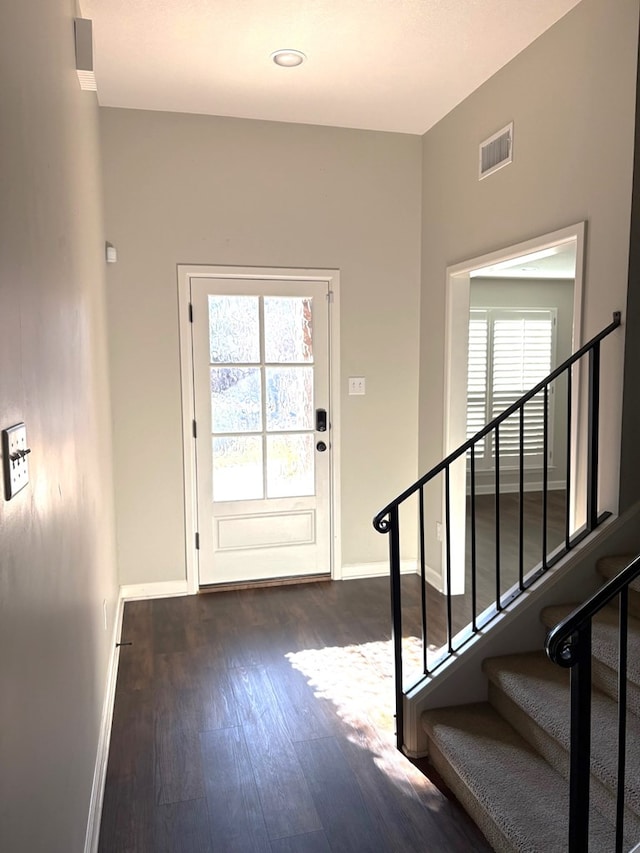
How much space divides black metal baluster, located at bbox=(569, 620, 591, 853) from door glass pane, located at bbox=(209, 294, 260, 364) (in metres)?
2.88

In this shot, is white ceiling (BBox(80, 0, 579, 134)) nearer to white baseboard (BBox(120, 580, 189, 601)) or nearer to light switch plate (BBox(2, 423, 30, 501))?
light switch plate (BBox(2, 423, 30, 501))

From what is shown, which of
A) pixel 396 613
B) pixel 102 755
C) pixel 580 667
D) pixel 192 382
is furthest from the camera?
pixel 192 382

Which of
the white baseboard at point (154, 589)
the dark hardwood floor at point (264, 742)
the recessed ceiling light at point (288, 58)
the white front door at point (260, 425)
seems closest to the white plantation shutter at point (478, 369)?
the white front door at point (260, 425)

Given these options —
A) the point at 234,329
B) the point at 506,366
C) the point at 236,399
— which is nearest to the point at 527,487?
the point at 506,366

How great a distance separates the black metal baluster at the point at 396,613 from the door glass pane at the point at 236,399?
5.82 ft

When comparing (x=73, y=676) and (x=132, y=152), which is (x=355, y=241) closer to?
(x=132, y=152)

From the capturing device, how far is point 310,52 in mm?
2963

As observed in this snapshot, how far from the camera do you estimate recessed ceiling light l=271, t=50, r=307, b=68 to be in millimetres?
2959

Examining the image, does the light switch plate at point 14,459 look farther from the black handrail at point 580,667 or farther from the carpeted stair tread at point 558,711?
the carpeted stair tread at point 558,711

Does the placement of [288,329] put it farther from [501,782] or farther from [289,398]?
[501,782]

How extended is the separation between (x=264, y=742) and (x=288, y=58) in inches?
119

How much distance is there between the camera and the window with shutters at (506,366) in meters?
6.76

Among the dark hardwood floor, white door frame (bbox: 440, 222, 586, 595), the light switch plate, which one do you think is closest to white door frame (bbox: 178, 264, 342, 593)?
the dark hardwood floor

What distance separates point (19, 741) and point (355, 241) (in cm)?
349
